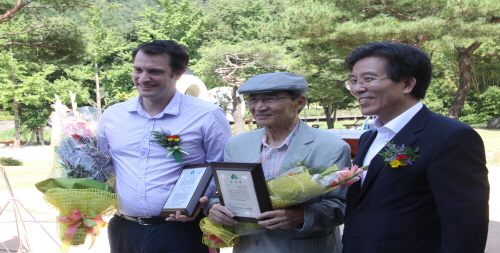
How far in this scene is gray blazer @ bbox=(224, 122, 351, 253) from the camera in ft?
7.20

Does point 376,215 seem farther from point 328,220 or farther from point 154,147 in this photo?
point 154,147

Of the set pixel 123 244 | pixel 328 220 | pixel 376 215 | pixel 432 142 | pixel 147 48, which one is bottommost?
pixel 123 244

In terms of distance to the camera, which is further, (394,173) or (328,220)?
(328,220)

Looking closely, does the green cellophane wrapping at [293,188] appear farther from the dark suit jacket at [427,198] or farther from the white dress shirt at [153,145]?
the white dress shirt at [153,145]

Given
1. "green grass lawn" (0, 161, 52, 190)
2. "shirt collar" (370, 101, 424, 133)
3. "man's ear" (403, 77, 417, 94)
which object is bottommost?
"green grass lawn" (0, 161, 52, 190)

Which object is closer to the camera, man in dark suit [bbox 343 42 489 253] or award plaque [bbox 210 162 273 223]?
man in dark suit [bbox 343 42 489 253]

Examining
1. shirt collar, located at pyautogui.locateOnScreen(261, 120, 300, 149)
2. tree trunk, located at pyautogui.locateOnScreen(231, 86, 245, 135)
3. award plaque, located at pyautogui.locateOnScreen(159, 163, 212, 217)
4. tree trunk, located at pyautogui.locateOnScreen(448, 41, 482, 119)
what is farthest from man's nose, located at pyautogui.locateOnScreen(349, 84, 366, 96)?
tree trunk, located at pyautogui.locateOnScreen(231, 86, 245, 135)

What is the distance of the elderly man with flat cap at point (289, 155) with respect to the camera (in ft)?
7.21

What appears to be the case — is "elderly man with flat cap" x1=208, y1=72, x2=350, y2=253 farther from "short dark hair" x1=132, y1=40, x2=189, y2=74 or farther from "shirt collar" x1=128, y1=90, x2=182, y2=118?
"short dark hair" x1=132, y1=40, x2=189, y2=74

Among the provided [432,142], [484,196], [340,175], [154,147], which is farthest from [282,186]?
[154,147]

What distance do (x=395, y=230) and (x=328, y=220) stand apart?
44 cm

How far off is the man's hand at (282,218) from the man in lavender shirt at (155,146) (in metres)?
0.73

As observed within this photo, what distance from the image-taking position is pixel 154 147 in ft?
9.18

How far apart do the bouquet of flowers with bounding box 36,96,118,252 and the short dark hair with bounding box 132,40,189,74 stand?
566mm
